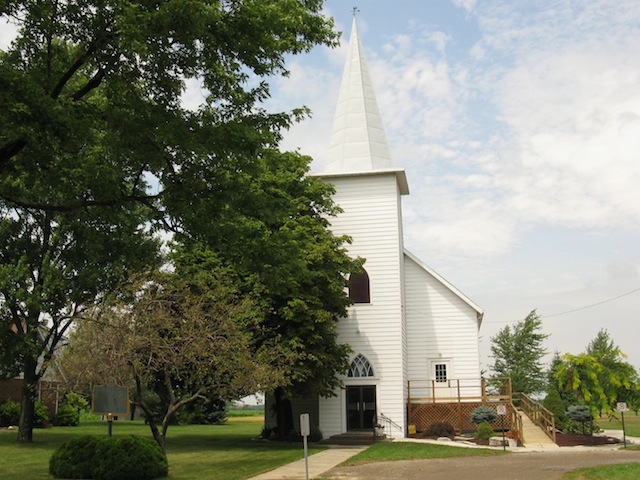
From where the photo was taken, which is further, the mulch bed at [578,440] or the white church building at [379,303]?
the white church building at [379,303]

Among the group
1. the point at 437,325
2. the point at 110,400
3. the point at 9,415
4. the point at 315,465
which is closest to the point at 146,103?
the point at 110,400

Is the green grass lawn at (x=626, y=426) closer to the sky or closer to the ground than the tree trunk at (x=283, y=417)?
closer to the ground

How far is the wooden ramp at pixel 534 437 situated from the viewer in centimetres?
2762

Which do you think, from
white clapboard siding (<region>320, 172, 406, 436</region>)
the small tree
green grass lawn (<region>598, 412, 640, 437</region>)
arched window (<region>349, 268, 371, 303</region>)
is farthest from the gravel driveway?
green grass lawn (<region>598, 412, 640, 437</region>)

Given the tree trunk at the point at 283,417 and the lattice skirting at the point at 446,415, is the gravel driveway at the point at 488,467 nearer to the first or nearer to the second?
the lattice skirting at the point at 446,415

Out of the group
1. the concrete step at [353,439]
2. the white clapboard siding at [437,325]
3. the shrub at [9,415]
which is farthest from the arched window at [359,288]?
the shrub at [9,415]

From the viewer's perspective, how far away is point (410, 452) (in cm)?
2331

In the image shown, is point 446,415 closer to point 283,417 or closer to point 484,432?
point 484,432

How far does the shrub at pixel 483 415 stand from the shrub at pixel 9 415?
2442 centimetres

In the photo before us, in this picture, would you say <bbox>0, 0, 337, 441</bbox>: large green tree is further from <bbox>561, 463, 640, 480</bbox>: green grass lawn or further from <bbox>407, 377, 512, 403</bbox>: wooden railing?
<bbox>407, 377, 512, 403</bbox>: wooden railing

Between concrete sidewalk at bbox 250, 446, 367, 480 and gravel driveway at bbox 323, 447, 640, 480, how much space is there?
2.04ft

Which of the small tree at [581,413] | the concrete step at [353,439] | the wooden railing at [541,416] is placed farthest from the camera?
the small tree at [581,413]

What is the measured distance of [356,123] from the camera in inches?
1384

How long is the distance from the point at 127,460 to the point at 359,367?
667 inches
